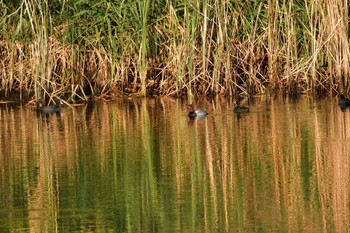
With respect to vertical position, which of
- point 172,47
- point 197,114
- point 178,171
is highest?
point 172,47

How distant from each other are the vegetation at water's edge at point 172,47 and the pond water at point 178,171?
1.18 m

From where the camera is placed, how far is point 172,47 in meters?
18.0

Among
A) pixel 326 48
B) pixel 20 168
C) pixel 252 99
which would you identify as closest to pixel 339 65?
pixel 326 48

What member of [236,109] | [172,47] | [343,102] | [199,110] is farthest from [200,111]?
[172,47]

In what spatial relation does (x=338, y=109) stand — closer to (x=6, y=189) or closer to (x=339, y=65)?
(x=339, y=65)

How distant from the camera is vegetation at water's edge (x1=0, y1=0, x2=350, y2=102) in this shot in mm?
16828

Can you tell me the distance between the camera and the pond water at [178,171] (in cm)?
852

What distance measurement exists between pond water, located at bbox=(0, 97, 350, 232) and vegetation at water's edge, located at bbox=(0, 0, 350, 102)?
3.87ft

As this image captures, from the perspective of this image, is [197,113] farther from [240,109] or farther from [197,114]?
[240,109]

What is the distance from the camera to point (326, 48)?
16828 millimetres

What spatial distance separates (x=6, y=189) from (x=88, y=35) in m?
8.56

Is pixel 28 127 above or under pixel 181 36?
under

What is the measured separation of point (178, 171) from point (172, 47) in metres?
7.60

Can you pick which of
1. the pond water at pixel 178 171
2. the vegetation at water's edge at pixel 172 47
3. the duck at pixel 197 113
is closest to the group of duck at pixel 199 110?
the duck at pixel 197 113
